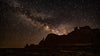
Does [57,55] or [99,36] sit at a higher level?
[99,36]

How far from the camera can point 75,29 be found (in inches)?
902

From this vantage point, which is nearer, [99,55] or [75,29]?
[99,55]

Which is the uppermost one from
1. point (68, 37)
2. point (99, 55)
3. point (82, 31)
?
point (82, 31)

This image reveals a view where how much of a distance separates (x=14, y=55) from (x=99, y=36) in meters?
13.5

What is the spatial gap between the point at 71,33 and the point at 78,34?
1.96 meters

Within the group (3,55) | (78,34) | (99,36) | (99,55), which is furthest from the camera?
(78,34)

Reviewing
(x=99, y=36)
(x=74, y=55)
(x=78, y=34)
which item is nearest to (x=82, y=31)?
(x=78, y=34)

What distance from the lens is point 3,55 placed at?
6.34 m

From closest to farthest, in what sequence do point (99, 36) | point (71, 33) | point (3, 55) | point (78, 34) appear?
point (3, 55) → point (99, 36) → point (78, 34) → point (71, 33)

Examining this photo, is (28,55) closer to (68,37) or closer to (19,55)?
(19,55)

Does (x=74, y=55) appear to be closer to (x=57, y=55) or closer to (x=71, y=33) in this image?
(x=57, y=55)

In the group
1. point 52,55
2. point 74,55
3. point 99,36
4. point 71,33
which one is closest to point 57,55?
point 52,55

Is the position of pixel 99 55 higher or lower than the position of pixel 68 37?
lower

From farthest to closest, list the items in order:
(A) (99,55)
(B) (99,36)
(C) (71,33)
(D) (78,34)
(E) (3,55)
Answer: (C) (71,33), (D) (78,34), (B) (99,36), (A) (99,55), (E) (3,55)
